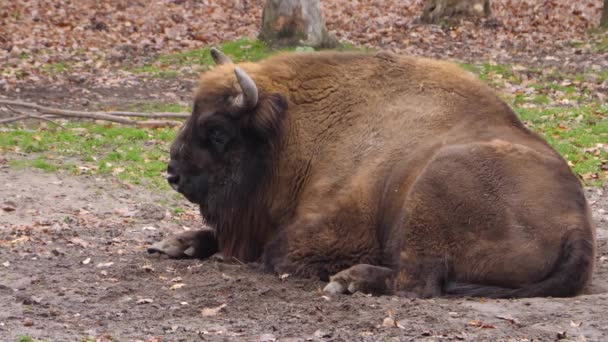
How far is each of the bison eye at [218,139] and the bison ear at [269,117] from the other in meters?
0.23

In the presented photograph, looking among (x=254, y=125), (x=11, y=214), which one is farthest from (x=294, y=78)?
(x=11, y=214)

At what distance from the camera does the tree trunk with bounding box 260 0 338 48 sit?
61.3ft

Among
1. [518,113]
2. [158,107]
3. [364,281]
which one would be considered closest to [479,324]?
[364,281]

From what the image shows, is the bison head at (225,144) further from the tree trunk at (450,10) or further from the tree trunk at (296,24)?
the tree trunk at (450,10)

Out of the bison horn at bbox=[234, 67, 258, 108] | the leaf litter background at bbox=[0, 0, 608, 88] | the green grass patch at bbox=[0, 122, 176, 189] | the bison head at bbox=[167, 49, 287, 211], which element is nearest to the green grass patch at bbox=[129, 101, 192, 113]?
the green grass patch at bbox=[0, 122, 176, 189]

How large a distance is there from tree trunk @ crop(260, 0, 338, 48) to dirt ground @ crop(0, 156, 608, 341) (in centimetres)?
1065

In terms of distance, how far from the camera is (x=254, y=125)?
23.6 feet

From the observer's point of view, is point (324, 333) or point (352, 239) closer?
point (324, 333)

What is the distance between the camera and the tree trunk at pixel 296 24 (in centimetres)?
1869

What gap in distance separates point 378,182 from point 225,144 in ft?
4.01

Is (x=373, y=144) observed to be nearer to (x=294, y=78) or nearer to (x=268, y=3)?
(x=294, y=78)

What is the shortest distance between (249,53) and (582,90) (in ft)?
20.9

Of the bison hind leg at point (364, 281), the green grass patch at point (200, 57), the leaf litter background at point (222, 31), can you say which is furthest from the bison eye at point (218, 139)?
the green grass patch at point (200, 57)

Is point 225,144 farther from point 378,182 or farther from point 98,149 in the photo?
point 98,149
